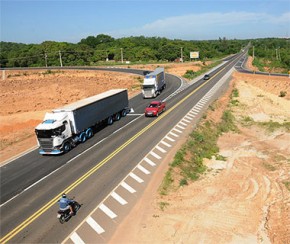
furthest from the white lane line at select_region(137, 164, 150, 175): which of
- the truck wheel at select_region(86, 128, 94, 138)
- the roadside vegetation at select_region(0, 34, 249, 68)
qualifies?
the roadside vegetation at select_region(0, 34, 249, 68)

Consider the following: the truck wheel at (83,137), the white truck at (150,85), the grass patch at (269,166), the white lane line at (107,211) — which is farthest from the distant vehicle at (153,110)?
the white lane line at (107,211)

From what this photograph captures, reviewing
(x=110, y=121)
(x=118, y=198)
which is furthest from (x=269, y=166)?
(x=110, y=121)

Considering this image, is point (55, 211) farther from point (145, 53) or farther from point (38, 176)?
point (145, 53)

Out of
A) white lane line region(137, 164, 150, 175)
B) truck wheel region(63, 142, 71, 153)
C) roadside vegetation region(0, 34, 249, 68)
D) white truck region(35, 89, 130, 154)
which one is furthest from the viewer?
roadside vegetation region(0, 34, 249, 68)

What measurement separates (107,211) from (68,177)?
7.57 m

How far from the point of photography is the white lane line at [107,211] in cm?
2105

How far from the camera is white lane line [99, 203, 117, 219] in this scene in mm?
21047

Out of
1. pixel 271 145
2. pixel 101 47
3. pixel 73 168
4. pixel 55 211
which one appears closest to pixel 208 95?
pixel 271 145

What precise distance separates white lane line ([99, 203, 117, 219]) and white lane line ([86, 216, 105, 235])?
3.86 ft

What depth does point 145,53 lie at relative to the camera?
6339 inches

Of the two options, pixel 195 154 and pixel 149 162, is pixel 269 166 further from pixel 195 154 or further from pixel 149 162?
pixel 149 162

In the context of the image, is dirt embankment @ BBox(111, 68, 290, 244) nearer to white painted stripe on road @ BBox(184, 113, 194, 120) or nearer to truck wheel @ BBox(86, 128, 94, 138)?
white painted stripe on road @ BBox(184, 113, 194, 120)

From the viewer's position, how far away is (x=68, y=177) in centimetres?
2759

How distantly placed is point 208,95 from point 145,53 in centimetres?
10301
